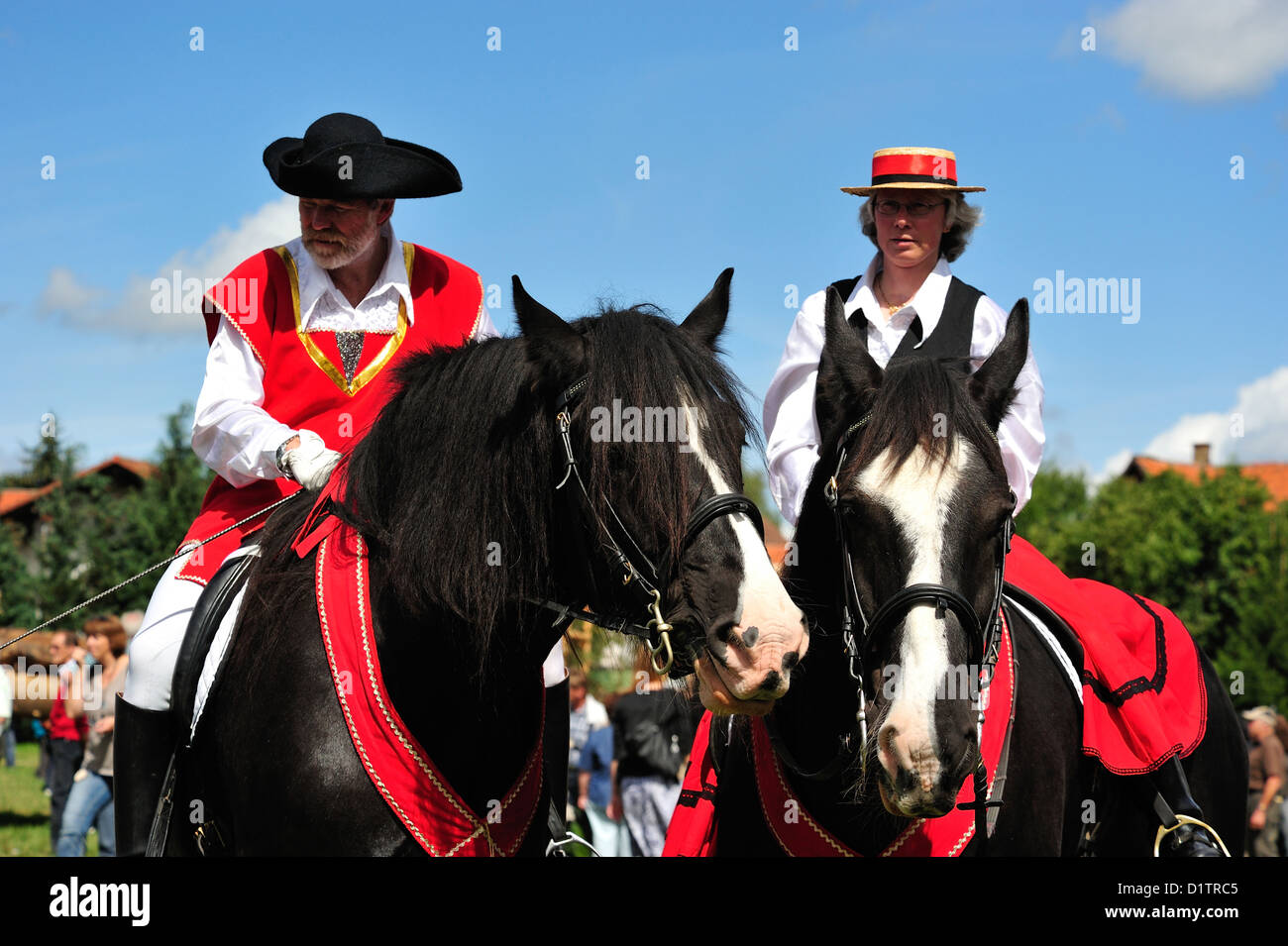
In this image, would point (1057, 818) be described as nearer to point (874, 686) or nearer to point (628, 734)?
point (874, 686)

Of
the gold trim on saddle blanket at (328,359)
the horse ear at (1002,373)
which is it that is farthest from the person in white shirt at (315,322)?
the horse ear at (1002,373)

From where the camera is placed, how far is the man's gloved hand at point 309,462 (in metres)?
4.52

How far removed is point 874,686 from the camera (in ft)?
12.9

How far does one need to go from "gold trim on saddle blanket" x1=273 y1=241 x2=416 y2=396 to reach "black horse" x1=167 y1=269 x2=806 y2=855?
0.77m

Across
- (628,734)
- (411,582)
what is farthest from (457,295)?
(628,734)

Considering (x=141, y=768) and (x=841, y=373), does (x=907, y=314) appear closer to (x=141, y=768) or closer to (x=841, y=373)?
(x=841, y=373)

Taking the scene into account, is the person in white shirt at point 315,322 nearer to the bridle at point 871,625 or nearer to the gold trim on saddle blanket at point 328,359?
the gold trim on saddle blanket at point 328,359

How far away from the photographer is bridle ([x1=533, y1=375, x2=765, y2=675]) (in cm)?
356

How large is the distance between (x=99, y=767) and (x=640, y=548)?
1053 centimetres

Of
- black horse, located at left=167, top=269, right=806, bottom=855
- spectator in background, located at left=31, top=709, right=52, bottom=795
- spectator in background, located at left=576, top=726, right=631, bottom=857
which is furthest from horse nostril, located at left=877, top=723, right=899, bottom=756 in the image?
spectator in background, located at left=31, top=709, right=52, bottom=795

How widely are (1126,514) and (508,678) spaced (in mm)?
68206

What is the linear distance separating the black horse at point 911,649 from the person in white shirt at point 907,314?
53 cm

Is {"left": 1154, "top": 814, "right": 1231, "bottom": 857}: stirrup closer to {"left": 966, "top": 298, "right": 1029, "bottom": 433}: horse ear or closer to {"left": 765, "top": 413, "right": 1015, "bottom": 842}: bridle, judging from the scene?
{"left": 765, "top": 413, "right": 1015, "bottom": 842}: bridle

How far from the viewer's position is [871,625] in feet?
12.8
